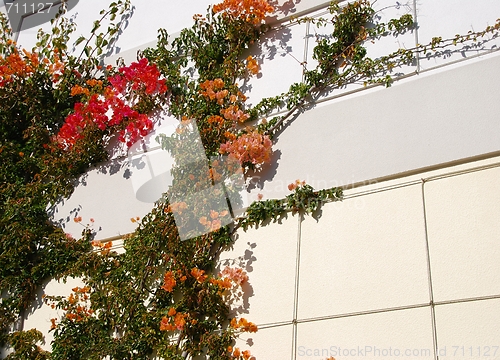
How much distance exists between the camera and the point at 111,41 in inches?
210

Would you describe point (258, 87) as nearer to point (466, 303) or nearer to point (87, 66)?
point (87, 66)

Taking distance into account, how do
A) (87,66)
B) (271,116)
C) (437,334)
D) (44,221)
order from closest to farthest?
1. (437,334)
2. (271,116)
3. (44,221)
4. (87,66)

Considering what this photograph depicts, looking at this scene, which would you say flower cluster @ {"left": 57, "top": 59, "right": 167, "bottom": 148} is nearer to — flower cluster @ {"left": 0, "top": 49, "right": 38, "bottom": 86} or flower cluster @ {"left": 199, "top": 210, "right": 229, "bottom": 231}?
flower cluster @ {"left": 0, "top": 49, "right": 38, "bottom": 86}

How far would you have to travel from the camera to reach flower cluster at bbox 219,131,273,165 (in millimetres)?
3941

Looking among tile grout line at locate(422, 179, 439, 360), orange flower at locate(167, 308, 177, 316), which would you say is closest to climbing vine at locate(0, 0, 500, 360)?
orange flower at locate(167, 308, 177, 316)

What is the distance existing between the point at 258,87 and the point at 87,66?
5.27ft

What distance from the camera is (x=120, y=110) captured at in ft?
15.6

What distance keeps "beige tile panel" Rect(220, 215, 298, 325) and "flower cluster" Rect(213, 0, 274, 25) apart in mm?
1567

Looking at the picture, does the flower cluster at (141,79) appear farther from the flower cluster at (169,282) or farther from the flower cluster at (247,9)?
the flower cluster at (169,282)

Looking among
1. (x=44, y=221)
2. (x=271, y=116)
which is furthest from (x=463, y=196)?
(x=44, y=221)

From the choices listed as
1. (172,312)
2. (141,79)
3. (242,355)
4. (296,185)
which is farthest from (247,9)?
(242,355)

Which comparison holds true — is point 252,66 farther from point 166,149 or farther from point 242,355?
point 242,355

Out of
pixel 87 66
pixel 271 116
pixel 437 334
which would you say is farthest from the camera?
pixel 87 66

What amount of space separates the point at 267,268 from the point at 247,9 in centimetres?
191
